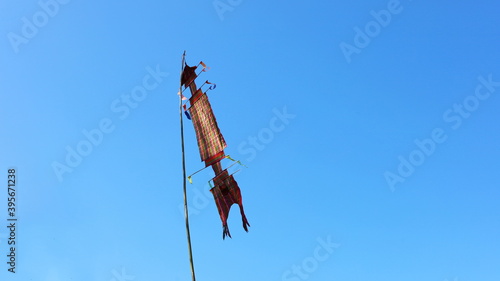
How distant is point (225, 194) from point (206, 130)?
2.96m

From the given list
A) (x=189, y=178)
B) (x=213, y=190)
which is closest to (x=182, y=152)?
(x=189, y=178)

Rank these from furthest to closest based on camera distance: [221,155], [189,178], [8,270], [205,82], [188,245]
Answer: [8,270], [205,82], [221,155], [189,178], [188,245]

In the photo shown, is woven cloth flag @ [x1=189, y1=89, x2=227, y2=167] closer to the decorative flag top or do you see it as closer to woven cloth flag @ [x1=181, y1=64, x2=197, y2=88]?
the decorative flag top

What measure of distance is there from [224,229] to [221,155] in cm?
318

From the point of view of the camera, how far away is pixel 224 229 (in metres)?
20.3

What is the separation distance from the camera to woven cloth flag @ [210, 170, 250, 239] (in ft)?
68.1

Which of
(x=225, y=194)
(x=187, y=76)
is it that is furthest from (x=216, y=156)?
(x=187, y=76)

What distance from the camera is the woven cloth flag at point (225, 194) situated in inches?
818

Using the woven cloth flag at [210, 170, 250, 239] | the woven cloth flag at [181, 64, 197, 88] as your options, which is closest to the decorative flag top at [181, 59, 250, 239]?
the woven cloth flag at [210, 170, 250, 239]

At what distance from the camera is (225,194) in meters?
20.9

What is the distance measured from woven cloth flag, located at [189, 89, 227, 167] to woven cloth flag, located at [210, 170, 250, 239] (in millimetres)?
904

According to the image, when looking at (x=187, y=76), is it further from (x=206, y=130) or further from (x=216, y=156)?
(x=216, y=156)

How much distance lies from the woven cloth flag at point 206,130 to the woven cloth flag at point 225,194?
2.97ft

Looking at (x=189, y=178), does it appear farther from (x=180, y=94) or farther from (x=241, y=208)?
(x=180, y=94)
